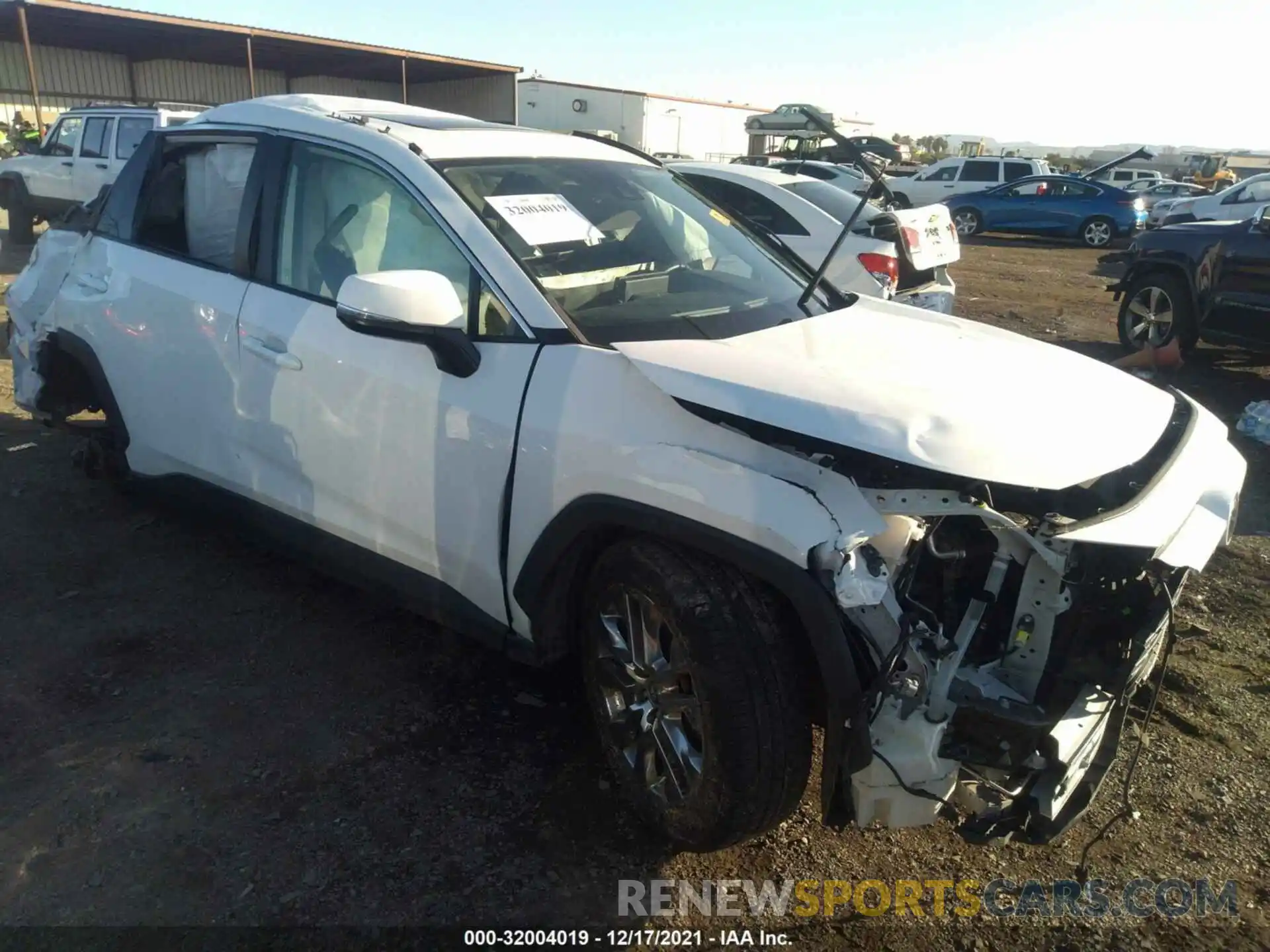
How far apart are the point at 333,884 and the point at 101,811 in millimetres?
785

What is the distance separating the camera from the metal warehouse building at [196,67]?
23.4 metres

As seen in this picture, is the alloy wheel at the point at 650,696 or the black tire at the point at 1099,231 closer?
the alloy wheel at the point at 650,696

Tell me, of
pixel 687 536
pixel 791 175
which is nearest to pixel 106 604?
pixel 687 536

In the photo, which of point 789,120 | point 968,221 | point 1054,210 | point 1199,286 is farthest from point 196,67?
point 789,120

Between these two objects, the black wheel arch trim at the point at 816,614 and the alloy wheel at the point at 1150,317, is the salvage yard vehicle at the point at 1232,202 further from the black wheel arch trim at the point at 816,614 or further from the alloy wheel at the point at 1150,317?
the black wheel arch trim at the point at 816,614

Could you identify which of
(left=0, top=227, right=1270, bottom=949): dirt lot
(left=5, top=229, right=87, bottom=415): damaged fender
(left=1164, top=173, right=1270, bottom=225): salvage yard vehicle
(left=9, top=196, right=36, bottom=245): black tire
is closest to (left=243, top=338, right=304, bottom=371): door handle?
(left=0, top=227, right=1270, bottom=949): dirt lot

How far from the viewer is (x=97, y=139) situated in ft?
42.6

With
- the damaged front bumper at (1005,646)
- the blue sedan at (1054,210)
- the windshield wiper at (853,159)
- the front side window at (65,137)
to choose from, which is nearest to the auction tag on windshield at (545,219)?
the windshield wiper at (853,159)

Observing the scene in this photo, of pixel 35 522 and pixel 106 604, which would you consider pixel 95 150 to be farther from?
pixel 106 604

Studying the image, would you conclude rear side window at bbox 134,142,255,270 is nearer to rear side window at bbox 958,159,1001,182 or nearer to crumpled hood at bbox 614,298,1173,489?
crumpled hood at bbox 614,298,1173,489

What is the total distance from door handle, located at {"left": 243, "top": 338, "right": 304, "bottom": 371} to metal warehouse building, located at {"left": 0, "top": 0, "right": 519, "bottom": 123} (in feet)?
74.2

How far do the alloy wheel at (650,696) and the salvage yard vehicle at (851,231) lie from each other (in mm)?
4209

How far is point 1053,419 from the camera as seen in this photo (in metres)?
2.32

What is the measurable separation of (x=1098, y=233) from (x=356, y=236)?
67.5ft
